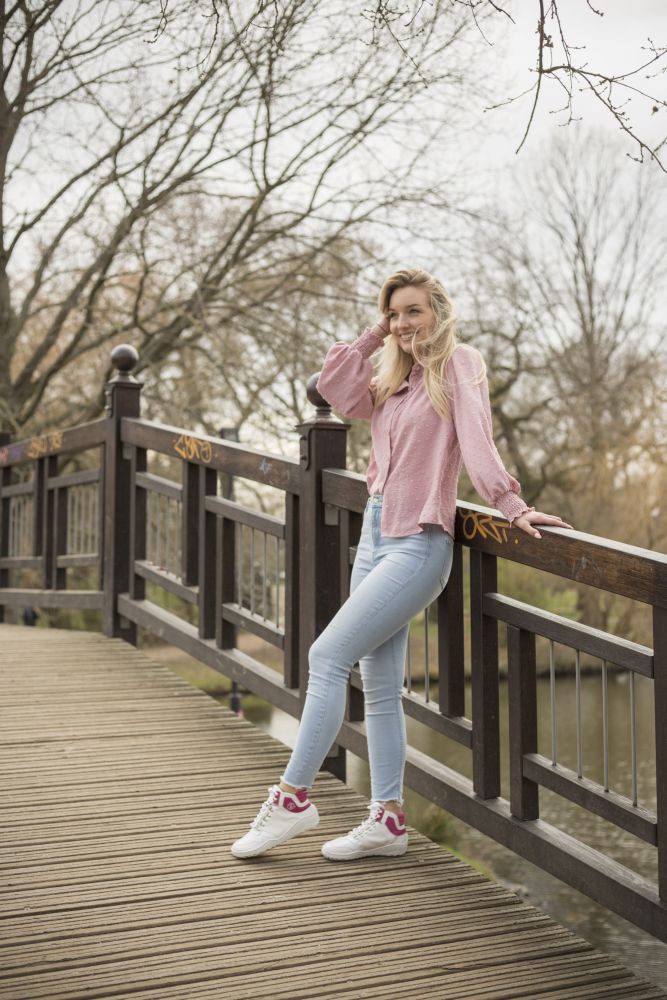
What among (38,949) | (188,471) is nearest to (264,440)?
(188,471)

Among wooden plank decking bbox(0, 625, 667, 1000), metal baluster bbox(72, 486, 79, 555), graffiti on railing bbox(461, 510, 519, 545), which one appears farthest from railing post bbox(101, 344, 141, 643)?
graffiti on railing bbox(461, 510, 519, 545)

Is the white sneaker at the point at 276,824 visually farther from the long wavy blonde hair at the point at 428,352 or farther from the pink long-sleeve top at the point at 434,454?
the long wavy blonde hair at the point at 428,352

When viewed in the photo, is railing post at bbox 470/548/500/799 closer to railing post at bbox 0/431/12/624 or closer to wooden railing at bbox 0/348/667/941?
wooden railing at bbox 0/348/667/941

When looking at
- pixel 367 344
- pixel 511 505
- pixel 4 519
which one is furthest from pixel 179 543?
pixel 511 505

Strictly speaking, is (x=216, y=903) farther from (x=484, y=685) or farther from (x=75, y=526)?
(x=75, y=526)

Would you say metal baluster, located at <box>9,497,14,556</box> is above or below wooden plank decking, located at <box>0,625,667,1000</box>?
above

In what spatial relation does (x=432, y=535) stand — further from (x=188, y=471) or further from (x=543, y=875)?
(x=543, y=875)

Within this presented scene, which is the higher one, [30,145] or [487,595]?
[30,145]

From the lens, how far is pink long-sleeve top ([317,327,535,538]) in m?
2.87

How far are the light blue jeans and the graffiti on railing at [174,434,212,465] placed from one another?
1.77 meters

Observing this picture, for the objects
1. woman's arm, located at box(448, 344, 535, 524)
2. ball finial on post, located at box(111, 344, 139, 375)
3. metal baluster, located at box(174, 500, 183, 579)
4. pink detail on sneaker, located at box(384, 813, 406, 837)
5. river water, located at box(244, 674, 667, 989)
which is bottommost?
river water, located at box(244, 674, 667, 989)

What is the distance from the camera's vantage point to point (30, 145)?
32.9 feet

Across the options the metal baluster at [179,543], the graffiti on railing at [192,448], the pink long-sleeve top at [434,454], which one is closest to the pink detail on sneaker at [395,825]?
A: the pink long-sleeve top at [434,454]

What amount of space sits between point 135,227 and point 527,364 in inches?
283
